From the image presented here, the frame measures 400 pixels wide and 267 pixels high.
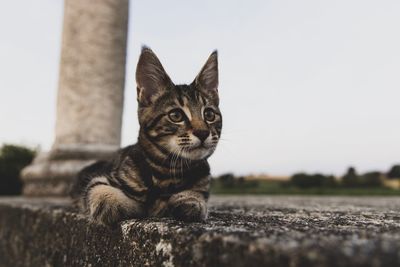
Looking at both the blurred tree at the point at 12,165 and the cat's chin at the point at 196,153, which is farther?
the blurred tree at the point at 12,165

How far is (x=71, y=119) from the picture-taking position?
17.5 ft

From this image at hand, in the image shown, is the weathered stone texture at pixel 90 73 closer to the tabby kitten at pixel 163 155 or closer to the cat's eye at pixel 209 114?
Answer: the tabby kitten at pixel 163 155

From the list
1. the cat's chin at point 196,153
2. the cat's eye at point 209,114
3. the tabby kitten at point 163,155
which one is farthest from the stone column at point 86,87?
the cat's chin at point 196,153

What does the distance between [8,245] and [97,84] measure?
7.75ft

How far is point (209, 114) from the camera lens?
2109 millimetres

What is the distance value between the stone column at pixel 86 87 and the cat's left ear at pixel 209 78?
126 inches

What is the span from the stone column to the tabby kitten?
3.15 metres

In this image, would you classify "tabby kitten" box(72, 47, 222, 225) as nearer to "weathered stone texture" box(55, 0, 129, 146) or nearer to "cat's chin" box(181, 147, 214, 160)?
"cat's chin" box(181, 147, 214, 160)

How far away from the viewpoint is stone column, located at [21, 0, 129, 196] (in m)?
5.28

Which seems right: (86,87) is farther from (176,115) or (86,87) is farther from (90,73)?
(176,115)

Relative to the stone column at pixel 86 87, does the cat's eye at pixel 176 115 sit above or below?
below

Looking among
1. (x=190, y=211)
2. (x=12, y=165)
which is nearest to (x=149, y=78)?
(x=190, y=211)

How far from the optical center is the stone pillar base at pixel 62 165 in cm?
518

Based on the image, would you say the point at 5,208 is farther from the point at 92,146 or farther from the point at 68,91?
the point at 68,91
